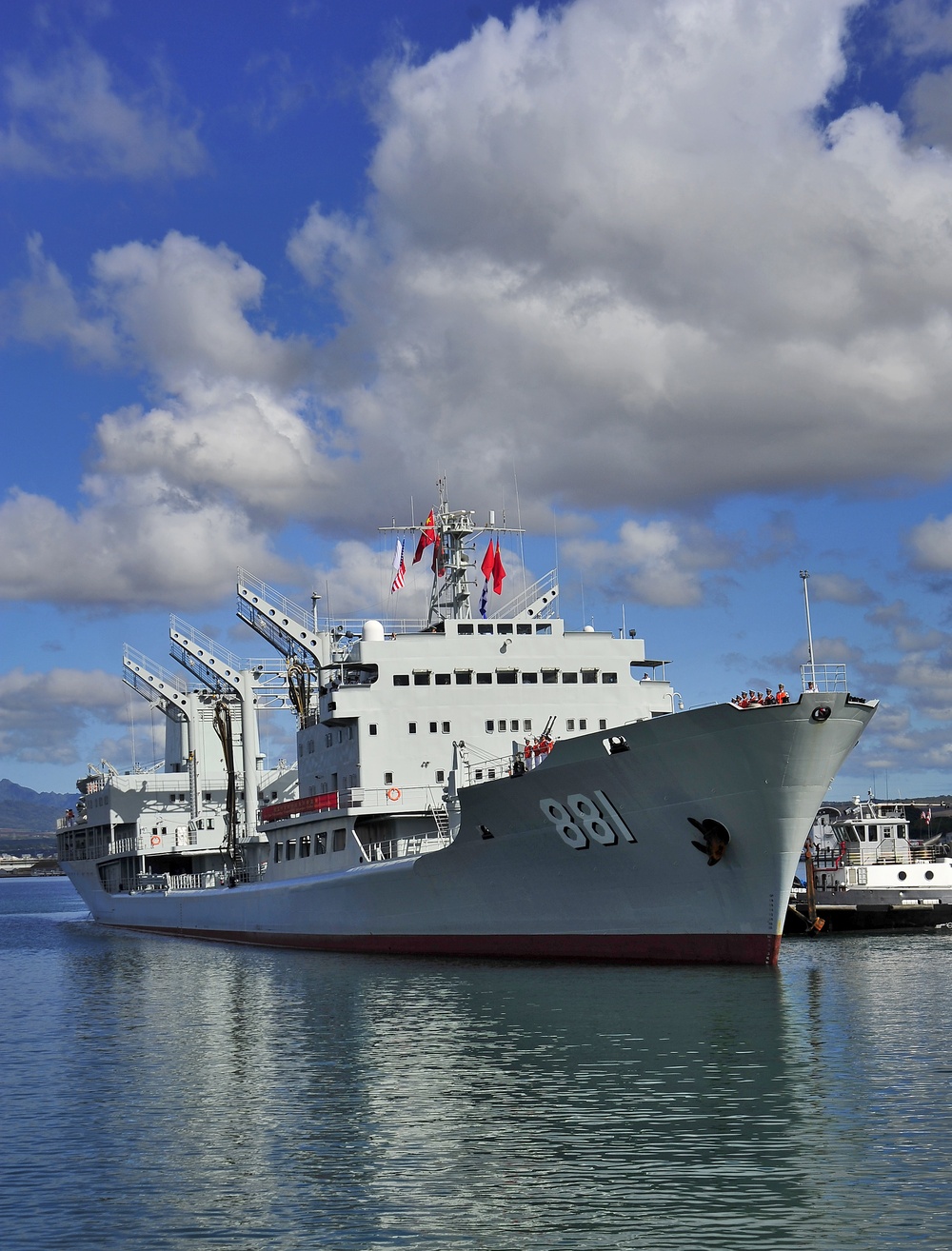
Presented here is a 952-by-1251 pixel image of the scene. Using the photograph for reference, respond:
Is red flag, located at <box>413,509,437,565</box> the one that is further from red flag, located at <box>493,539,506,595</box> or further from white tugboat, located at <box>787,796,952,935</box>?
white tugboat, located at <box>787,796,952,935</box>

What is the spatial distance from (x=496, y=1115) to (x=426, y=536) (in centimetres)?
2400

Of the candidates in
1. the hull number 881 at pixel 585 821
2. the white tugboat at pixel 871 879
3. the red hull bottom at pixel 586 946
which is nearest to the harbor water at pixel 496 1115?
the red hull bottom at pixel 586 946

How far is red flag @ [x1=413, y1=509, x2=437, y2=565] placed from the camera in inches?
1486

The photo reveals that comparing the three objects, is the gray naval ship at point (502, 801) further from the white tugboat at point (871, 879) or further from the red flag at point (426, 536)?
the white tugboat at point (871, 879)

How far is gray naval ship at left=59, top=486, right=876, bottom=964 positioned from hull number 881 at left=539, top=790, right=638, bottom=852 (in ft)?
0.14

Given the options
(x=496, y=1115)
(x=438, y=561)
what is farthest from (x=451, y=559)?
(x=496, y=1115)

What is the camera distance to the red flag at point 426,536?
37750mm

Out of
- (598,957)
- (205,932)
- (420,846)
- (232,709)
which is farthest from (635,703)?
(232,709)

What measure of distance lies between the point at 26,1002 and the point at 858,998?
1738 cm

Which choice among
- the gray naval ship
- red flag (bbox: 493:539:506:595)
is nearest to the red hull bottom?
the gray naval ship

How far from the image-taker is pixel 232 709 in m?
61.3

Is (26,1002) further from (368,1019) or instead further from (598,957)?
(598,957)

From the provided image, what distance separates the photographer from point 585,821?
26359mm

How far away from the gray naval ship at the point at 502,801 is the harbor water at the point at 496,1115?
5.15 feet
